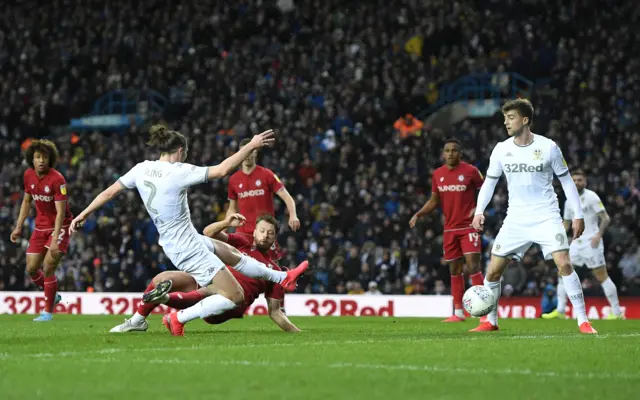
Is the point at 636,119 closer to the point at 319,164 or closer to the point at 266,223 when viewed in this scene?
the point at 319,164

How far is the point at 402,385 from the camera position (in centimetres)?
599

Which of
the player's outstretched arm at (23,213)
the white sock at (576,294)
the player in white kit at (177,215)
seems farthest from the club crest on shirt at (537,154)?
the player's outstretched arm at (23,213)

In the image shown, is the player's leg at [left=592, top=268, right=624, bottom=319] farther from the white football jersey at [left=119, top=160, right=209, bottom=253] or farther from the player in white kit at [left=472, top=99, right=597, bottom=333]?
the white football jersey at [left=119, top=160, right=209, bottom=253]

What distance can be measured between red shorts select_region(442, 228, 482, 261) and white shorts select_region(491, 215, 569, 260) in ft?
12.6

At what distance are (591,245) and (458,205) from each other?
8.30ft

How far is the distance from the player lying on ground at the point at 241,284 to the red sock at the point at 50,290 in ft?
15.2

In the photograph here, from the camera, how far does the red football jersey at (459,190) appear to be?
14.9 metres

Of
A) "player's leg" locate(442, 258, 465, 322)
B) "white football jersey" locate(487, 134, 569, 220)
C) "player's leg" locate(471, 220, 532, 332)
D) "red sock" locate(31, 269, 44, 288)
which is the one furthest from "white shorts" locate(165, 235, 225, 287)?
"red sock" locate(31, 269, 44, 288)

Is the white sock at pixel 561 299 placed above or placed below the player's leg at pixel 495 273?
below

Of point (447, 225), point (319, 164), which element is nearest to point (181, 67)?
point (319, 164)

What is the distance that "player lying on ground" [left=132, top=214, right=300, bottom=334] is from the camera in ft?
35.2

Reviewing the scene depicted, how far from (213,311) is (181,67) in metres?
23.5

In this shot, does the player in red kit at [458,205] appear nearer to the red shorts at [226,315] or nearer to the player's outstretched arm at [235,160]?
the red shorts at [226,315]

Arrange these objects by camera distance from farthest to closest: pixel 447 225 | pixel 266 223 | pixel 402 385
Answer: pixel 447 225, pixel 266 223, pixel 402 385
